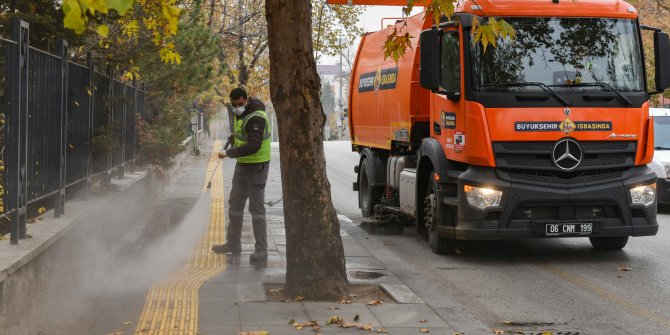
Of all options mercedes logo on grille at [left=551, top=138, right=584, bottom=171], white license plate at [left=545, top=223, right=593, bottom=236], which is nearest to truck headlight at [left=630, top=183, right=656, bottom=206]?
white license plate at [left=545, top=223, right=593, bottom=236]

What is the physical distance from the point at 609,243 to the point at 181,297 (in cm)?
594

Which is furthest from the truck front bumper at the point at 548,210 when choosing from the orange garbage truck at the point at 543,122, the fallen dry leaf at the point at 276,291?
the fallen dry leaf at the point at 276,291

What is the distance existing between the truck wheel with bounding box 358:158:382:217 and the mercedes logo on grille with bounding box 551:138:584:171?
4.84 metres

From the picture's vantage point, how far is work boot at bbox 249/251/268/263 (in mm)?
10234

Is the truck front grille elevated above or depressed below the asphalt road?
above

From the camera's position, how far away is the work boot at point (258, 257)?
33.6ft

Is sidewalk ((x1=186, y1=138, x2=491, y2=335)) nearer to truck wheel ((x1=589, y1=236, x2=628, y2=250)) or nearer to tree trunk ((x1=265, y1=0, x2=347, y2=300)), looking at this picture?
tree trunk ((x1=265, y1=0, x2=347, y2=300))

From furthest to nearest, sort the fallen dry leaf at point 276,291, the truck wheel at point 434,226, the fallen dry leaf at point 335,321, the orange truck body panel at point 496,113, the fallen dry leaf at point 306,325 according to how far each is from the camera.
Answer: the truck wheel at point 434,226
the orange truck body panel at point 496,113
the fallen dry leaf at point 276,291
the fallen dry leaf at point 335,321
the fallen dry leaf at point 306,325

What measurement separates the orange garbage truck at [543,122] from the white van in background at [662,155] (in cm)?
553

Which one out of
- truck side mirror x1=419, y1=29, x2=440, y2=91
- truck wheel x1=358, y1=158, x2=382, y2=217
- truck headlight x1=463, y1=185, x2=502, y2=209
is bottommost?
truck wheel x1=358, y1=158, x2=382, y2=217

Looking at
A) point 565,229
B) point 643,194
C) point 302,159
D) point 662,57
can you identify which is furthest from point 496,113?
point 302,159

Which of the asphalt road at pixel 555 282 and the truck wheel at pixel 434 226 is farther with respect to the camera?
the truck wheel at pixel 434 226

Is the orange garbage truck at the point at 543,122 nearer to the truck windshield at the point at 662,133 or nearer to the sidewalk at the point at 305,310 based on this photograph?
the sidewalk at the point at 305,310

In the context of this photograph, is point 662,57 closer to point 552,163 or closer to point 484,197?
point 552,163
